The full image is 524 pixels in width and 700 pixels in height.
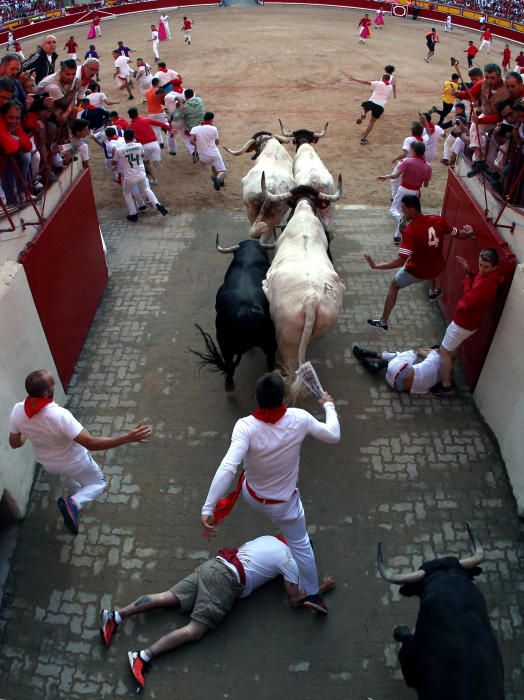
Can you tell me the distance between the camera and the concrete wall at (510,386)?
5613mm

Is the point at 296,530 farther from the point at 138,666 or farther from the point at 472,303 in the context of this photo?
the point at 472,303

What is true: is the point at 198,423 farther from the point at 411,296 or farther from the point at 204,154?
the point at 204,154

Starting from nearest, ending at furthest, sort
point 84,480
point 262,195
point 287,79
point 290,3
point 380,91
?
1. point 84,480
2. point 262,195
3. point 380,91
4. point 287,79
5. point 290,3

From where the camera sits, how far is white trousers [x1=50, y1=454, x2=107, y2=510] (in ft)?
16.0

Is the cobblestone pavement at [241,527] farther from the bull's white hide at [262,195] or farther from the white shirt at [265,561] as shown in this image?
the bull's white hide at [262,195]

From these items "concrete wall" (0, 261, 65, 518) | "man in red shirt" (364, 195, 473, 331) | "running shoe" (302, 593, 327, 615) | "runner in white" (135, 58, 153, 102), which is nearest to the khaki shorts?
"running shoe" (302, 593, 327, 615)

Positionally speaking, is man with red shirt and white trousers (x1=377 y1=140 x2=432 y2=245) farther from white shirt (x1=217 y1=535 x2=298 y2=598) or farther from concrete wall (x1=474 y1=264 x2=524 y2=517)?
white shirt (x1=217 y1=535 x2=298 y2=598)

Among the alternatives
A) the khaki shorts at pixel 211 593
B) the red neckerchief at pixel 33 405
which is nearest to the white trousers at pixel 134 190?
the red neckerchief at pixel 33 405

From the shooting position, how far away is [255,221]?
29.7 ft

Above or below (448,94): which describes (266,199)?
above

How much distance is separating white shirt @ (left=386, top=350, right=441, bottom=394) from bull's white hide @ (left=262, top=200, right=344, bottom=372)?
3.46 feet

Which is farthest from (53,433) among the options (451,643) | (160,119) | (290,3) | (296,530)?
(290,3)

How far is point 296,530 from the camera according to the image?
14.2 feet

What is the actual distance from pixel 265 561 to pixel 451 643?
1614 mm
